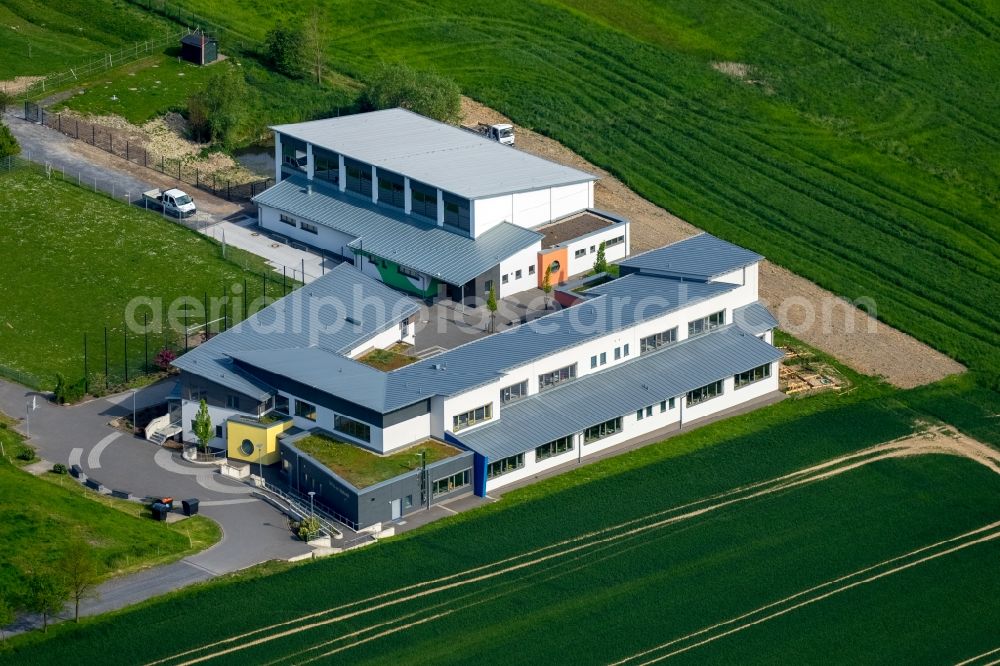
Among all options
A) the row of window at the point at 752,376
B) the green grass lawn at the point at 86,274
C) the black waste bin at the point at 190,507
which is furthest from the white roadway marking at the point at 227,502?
the row of window at the point at 752,376

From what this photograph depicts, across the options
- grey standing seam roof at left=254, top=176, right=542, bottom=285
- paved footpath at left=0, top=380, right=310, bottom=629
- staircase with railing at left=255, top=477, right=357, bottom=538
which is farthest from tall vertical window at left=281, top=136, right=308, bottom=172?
staircase with railing at left=255, top=477, right=357, bottom=538

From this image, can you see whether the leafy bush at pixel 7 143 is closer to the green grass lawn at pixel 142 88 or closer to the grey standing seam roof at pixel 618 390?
the green grass lawn at pixel 142 88

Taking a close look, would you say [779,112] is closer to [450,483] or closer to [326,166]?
[326,166]

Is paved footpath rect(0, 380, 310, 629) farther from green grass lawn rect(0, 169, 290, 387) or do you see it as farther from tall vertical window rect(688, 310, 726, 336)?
tall vertical window rect(688, 310, 726, 336)

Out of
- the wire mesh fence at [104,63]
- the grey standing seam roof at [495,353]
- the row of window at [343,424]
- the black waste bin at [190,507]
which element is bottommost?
the black waste bin at [190,507]

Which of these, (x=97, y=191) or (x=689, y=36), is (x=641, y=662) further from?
(x=689, y=36)

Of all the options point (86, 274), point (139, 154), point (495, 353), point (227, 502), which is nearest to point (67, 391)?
point (227, 502)

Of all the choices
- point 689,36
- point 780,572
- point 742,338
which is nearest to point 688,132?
point 689,36
